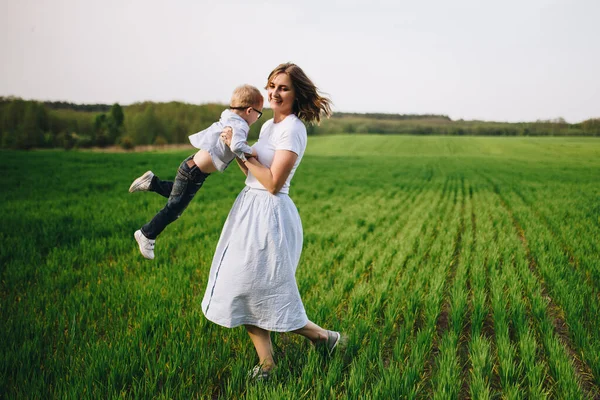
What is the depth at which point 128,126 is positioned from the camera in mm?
63562

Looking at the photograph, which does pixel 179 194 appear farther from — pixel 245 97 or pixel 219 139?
pixel 245 97

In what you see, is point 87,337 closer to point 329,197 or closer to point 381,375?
point 381,375

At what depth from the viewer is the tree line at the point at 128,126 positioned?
50125 millimetres

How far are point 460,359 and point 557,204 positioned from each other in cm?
993

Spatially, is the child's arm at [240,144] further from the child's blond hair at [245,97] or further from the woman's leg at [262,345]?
the woman's leg at [262,345]

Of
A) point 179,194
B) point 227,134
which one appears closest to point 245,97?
point 227,134

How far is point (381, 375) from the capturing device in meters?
2.54

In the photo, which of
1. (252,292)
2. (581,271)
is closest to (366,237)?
(581,271)

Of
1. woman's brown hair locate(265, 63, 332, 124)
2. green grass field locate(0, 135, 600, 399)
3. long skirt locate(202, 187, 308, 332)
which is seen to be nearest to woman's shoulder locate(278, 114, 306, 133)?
woman's brown hair locate(265, 63, 332, 124)

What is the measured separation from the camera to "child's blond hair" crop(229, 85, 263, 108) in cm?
240

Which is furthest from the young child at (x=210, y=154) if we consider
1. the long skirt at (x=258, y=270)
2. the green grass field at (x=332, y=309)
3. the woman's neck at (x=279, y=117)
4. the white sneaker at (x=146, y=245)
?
the green grass field at (x=332, y=309)

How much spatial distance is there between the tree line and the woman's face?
46.4m

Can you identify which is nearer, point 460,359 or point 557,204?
point 460,359

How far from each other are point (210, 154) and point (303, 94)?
0.72 metres
